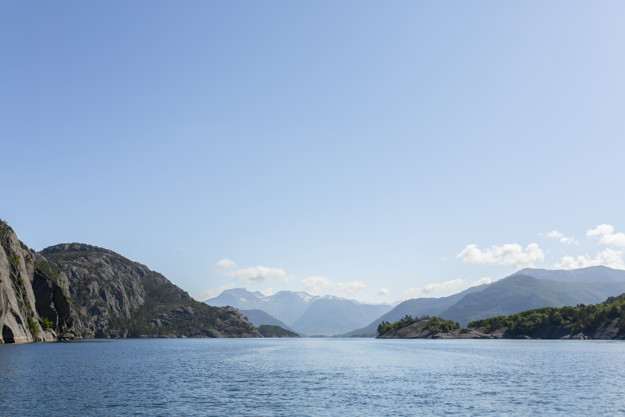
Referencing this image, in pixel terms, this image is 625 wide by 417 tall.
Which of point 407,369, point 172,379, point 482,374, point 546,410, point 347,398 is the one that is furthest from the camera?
point 407,369

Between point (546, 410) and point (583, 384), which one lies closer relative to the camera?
point (546, 410)

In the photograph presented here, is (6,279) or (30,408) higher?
(6,279)

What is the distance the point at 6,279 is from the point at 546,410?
8757 inches

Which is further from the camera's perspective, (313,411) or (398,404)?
(398,404)

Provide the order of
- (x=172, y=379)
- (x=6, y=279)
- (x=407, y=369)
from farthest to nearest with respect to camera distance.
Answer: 1. (x=6, y=279)
2. (x=407, y=369)
3. (x=172, y=379)

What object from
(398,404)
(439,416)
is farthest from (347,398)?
(439,416)

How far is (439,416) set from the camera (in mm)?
49750

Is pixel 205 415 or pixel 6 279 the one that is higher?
pixel 6 279

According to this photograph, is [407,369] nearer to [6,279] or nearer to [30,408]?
[30,408]

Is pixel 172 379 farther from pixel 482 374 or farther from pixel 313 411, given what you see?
pixel 482 374

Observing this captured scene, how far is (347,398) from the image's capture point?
201ft

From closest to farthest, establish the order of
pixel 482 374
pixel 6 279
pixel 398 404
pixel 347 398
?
pixel 398 404, pixel 347 398, pixel 482 374, pixel 6 279

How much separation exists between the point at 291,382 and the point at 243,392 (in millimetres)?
14030

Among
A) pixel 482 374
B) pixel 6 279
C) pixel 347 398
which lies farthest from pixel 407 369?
pixel 6 279
